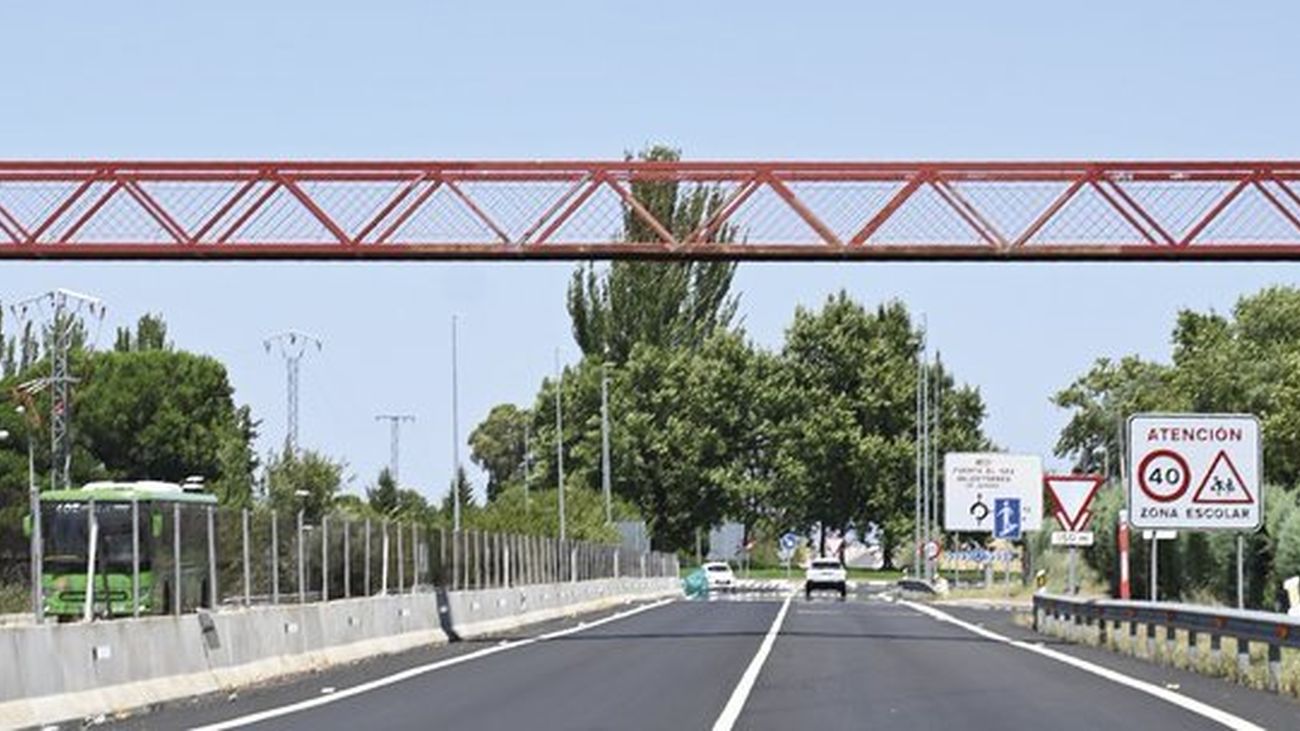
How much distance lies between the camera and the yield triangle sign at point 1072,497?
45.4 meters

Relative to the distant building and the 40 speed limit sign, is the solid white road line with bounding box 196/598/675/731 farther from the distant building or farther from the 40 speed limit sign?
the distant building

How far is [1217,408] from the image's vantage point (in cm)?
10875

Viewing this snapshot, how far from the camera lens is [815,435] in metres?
132

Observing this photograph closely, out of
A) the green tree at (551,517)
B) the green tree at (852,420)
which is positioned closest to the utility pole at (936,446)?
the green tree at (852,420)

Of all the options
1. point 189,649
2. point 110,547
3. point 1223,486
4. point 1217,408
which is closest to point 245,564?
point 189,649

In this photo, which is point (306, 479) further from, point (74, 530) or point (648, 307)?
point (74, 530)

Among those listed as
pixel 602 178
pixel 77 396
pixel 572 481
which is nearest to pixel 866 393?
pixel 572 481

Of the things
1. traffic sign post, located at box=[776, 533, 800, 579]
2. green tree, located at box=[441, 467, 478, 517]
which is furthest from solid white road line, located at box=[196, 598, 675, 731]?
traffic sign post, located at box=[776, 533, 800, 579]

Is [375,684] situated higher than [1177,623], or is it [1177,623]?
[1177,623]

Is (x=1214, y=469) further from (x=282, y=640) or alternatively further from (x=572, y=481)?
(x=572, y=481)

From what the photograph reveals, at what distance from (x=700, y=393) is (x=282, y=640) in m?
104

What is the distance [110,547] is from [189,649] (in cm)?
1443

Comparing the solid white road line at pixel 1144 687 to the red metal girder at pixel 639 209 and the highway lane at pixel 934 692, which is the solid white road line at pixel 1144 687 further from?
the red metal girder at pixel 639 209

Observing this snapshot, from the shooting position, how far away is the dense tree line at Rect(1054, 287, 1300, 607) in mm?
58219
